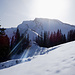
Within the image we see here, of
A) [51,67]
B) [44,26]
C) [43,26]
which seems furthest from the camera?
[44,26]

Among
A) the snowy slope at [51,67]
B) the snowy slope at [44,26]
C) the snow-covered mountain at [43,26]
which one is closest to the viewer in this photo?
the snowy slope at [51,67]

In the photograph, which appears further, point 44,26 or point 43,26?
point 44,26

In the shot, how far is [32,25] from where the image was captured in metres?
141

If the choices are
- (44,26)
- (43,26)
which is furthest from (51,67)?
(44,26)

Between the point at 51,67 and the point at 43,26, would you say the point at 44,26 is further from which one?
the point at 51,67

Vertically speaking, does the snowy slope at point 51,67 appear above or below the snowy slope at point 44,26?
above

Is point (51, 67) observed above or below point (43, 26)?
above

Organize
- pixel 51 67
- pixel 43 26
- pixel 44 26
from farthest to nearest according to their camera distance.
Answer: pixel 44 26
pixel 43 26
pixel 51 67

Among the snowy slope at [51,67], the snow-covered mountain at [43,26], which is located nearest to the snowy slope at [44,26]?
the snow-covered mountain at [43,26]

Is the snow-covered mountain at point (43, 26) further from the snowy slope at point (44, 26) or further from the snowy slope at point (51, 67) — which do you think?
the snowy slope at point (51, 67)

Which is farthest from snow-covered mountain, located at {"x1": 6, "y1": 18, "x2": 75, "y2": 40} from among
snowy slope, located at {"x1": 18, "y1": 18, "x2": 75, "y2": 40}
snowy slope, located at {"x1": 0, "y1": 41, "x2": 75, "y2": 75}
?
snowy slope, located at {"x1": 0, "y1": 41, "x2": 75, "y2": 75}

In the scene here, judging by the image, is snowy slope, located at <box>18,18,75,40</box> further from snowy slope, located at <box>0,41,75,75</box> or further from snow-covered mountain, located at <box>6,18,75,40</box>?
snowy slope, located at <box>0,41,75,75</box>

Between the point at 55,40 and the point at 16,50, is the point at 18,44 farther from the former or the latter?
the point at 55,40

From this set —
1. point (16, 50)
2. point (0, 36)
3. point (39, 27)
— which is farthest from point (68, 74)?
point (39, 27)
